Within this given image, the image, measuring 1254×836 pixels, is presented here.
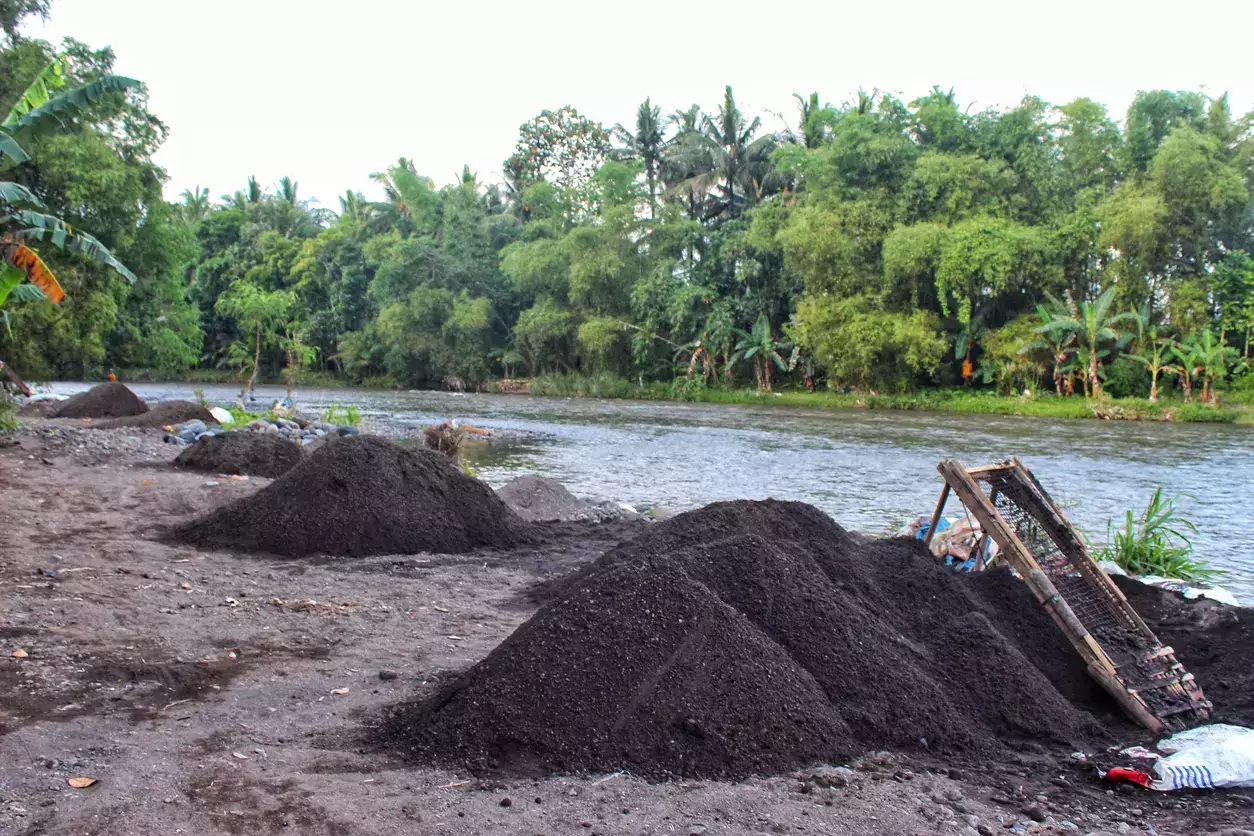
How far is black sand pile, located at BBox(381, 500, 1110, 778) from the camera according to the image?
133 inches

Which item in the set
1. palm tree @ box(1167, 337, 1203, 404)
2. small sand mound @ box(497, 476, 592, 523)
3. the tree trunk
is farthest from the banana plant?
palm tree @ box(1167, 337, 1203, 404)

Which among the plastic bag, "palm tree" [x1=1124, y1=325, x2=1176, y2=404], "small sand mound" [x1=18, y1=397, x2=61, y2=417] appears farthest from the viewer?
"palm tree" [x1=1124, y1=325, x2=1176, y2=404]

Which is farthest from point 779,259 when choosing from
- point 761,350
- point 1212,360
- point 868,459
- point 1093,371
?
point 868,459

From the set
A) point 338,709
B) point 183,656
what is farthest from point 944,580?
point 183,656

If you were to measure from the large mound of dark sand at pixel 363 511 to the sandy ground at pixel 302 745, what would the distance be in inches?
30.2

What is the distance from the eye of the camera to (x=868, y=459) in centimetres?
1672

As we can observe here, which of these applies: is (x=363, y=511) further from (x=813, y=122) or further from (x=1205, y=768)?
(x=813, y=122)

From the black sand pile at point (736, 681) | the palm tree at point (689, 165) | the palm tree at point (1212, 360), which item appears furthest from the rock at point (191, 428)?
the palm tree at point (689, 165)

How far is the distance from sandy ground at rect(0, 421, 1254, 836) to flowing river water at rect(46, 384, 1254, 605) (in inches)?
193

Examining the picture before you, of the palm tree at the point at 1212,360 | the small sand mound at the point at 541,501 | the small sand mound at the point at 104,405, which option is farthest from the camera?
the palm tree at the point at 1212,360

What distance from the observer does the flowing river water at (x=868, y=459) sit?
11453mm

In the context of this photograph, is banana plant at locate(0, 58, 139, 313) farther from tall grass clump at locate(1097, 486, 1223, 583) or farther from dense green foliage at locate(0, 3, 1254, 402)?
tall grass clump at locate(1097, 486, 1223, 583)

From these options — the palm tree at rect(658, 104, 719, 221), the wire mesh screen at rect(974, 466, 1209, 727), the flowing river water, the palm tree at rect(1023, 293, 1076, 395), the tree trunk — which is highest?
the palm tree at rect(658, 104, 719, 221)

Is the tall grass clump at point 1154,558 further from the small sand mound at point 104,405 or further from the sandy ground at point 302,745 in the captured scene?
the small sand mound at point 104,405
